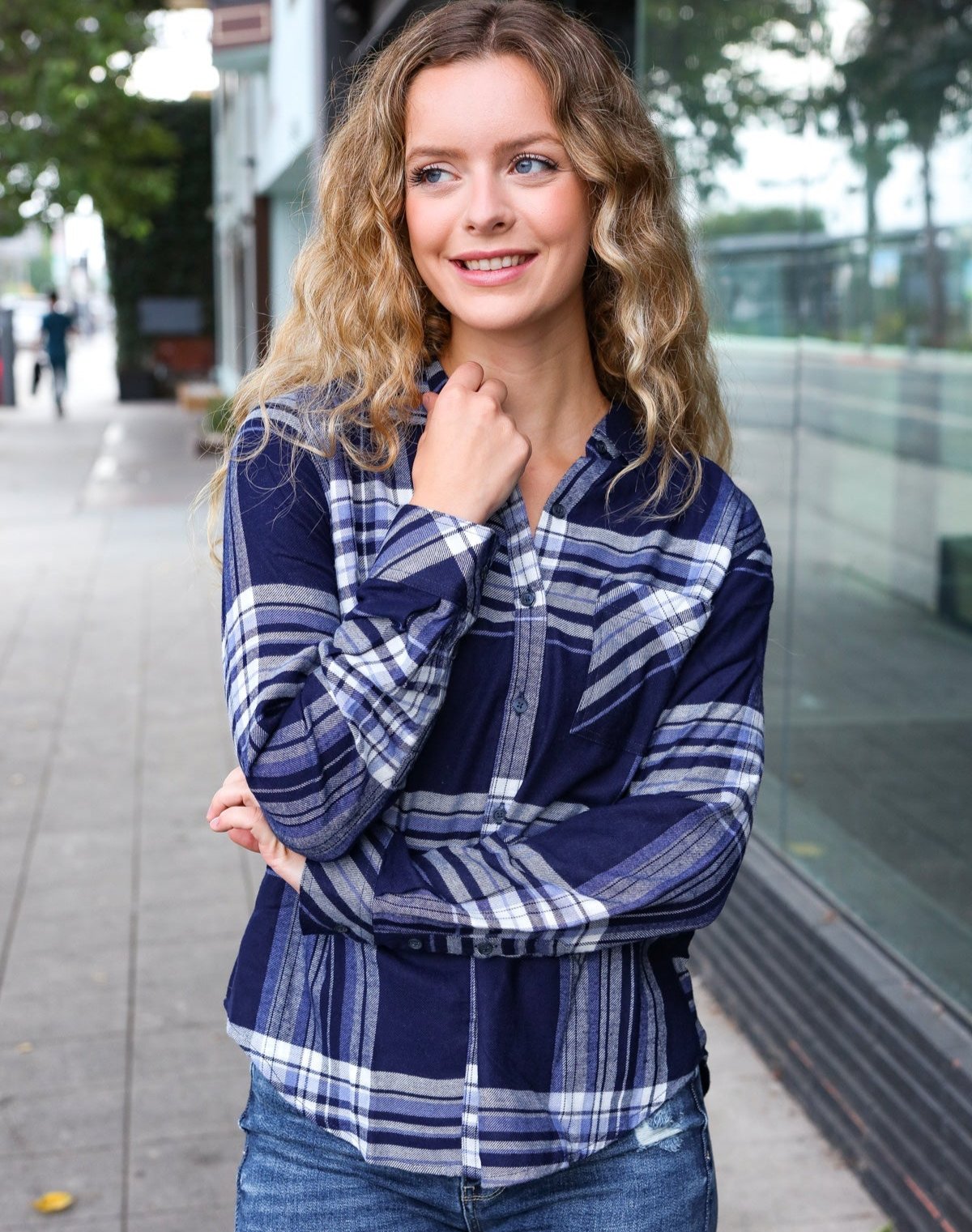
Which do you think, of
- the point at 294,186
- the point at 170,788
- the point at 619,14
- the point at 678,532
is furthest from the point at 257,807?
the point at 294,186

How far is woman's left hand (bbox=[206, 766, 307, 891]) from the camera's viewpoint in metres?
1.73

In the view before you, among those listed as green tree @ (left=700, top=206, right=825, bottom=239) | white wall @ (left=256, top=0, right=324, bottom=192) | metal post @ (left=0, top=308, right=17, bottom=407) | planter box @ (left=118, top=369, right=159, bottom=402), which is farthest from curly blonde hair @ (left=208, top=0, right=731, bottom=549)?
planter box @ (left=118, top=369, right=159, bottom=402)

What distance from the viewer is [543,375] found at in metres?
1.92

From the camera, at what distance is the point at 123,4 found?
21203 millimetres

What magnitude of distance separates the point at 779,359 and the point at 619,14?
2.75m

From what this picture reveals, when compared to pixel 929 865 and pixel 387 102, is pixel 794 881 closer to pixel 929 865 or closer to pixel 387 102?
pixel 929 865

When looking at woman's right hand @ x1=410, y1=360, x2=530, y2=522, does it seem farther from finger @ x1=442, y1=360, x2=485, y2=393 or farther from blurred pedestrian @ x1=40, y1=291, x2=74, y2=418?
blurred pedestrian @ x1=40, y1=291, x2=74, y2=418

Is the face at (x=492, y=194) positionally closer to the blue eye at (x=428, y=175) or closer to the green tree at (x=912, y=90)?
the blue eye at (x=428, y=175)

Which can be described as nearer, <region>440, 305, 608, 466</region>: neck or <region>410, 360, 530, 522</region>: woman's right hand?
<region>410, 360, 530, 522</region>: woman's right hand

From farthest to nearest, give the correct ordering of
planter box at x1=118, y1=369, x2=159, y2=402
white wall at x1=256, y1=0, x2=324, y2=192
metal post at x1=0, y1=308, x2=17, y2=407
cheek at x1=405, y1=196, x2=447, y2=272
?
planter box at x1=118, y1=369, x2=159, y2=402
metal post at x1=0, y1=308, x2=17, y2=407
white wall at x1=256, y1=0, x2=324, y2=192
cheek at x1=405, y1=196, x2=447, y2=272

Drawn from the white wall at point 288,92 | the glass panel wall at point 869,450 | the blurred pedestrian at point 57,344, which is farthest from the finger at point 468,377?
the blurred pedestrian at point 57,344

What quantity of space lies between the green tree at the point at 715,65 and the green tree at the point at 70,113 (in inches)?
646

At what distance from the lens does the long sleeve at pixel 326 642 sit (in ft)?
5.27

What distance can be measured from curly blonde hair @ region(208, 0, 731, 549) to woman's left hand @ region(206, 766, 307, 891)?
39 centimetres
